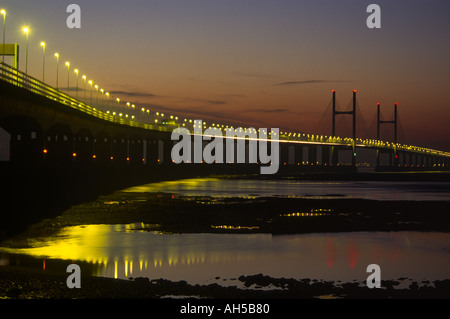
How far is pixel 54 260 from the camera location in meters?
17.9

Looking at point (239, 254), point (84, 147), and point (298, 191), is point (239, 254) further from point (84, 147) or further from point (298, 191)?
point (84, 147)

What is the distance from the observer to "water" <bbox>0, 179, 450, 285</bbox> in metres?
16.9

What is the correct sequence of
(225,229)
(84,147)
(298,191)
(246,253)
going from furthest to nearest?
(84,147) → (298,191) → (225,229) → (246,253)

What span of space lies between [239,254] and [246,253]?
0.29 m

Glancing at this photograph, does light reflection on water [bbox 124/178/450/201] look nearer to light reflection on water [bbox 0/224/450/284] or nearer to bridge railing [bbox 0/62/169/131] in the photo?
bridge railing [bbox 0/62/169/131]

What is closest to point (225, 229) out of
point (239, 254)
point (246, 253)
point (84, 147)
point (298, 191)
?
point (246, 253)

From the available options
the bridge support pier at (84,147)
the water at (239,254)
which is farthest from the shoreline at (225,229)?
the bridge support pier at (84,147)

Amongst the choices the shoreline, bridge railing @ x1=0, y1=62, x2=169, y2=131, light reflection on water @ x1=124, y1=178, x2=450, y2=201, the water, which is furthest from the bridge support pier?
the water

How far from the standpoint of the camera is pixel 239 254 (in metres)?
20.0

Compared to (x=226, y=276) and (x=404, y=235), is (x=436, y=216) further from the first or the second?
(x=226, y=276)

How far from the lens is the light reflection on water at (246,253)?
55.6 feet

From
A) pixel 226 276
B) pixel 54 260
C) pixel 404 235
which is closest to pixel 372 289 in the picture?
pixel 226 276

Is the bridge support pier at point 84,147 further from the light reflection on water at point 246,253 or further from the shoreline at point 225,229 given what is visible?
the light reflection on water at point 246,253
